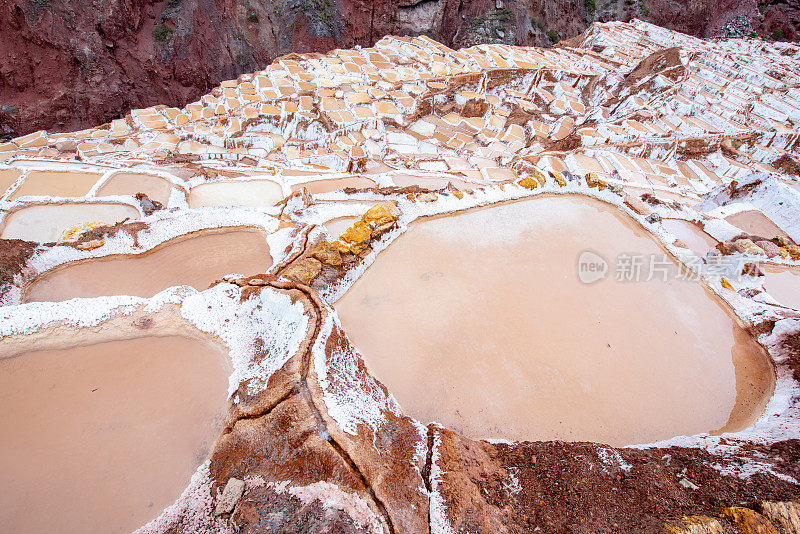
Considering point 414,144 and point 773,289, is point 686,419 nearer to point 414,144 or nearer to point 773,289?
point 773,289

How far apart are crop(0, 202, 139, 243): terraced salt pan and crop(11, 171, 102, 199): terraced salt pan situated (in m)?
1.71

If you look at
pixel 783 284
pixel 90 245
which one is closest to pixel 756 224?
pixel 783 284

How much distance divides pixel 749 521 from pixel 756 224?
35.0 feet

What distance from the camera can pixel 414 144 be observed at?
60.6 feet

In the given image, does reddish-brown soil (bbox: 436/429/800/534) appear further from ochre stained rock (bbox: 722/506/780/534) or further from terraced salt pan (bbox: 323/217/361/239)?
terraced salt pan (bbox: 323/217/361/239)

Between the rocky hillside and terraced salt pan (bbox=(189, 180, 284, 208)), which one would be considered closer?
terraced salt pan (bbox=(189, 180, 284, 208))

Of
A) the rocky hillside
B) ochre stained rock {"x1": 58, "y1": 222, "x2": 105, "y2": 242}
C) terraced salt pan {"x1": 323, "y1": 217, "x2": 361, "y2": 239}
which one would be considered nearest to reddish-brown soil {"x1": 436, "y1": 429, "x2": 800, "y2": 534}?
terraced salt pan {"x1": 323, "y1": 217, "x2": 361, "y2": 239}

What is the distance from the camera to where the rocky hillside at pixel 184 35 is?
22.9 m

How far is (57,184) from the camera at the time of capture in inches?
429

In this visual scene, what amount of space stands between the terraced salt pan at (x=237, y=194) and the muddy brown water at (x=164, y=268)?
9.79 ft

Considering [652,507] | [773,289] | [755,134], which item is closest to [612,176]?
[773,289]

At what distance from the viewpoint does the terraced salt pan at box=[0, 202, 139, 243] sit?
831cm

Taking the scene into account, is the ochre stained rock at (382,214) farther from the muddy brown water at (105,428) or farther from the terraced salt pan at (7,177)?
the terraced salt pan at (7,177)

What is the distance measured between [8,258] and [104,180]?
18.3 feet
